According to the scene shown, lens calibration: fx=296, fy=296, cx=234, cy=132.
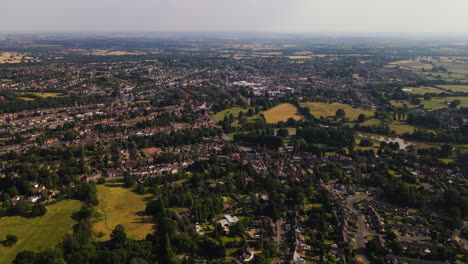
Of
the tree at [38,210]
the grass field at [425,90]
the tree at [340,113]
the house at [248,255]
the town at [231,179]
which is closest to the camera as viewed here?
the house at [248,255]

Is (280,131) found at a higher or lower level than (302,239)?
higher

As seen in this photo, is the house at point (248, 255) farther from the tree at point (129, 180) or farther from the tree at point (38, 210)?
the tree at point (38, 210)

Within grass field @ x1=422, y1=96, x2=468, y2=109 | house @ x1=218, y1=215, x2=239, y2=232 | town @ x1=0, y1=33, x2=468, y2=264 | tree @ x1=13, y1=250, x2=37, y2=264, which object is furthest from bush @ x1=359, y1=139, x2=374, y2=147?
tree @ x1=13, y1=250, x2=37, y2=264

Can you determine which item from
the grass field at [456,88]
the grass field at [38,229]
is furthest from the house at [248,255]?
the grass field at [456,88]

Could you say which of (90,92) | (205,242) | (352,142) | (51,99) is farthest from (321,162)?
(90,92)

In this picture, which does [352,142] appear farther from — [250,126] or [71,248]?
[71,248]

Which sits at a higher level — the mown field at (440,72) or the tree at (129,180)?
the mown field at (440,72)

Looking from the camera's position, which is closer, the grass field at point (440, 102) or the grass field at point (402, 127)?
the grass field at point (402, 127)
